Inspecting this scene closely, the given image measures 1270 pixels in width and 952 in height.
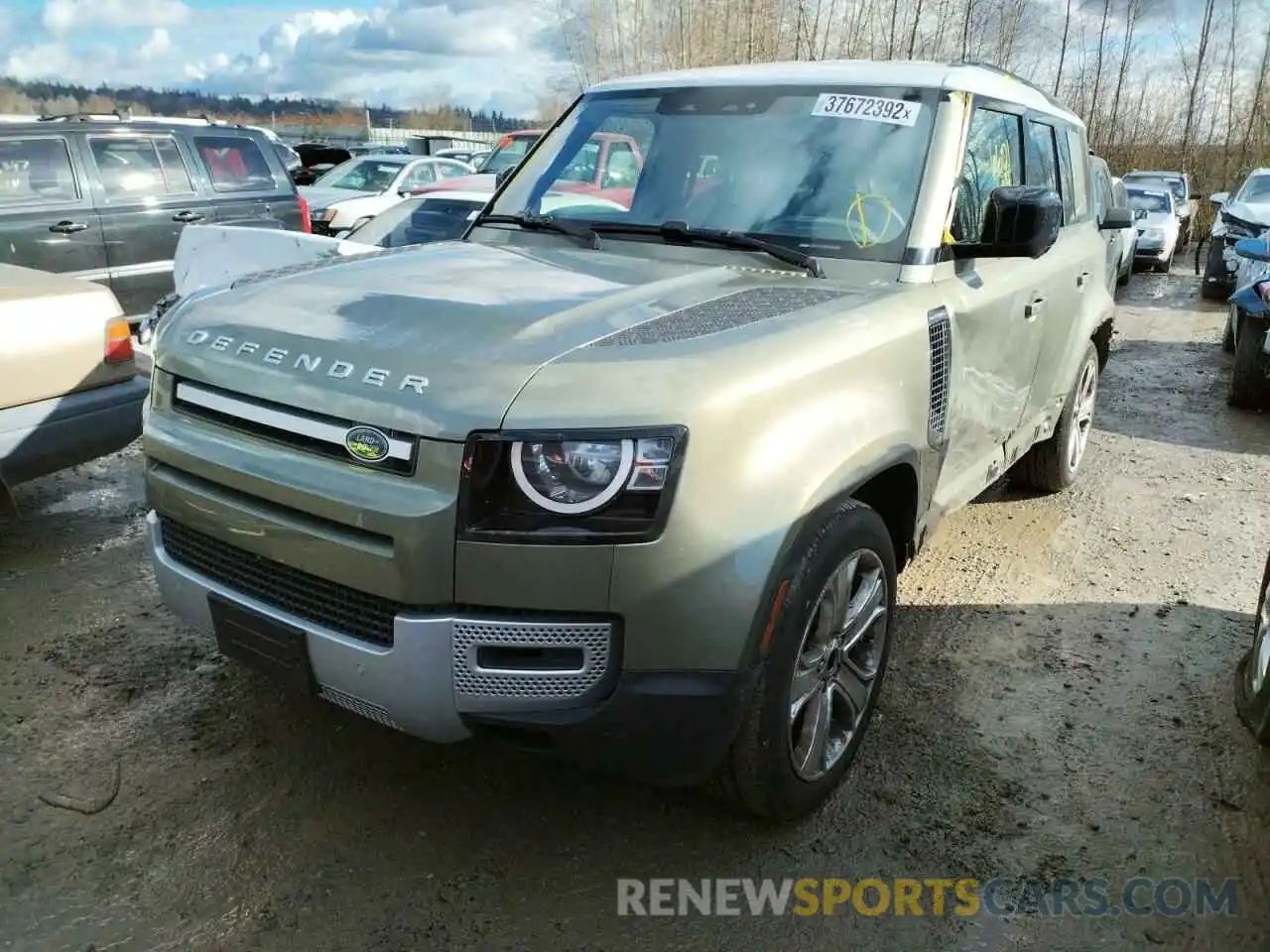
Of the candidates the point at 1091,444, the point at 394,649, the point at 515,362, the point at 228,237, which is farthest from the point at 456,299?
the point at 1091,444

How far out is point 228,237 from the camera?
5.66m

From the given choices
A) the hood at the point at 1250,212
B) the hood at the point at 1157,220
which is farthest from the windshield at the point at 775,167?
the hood at the point at 1157,220

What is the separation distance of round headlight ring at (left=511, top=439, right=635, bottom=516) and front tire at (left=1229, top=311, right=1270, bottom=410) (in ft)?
22.4

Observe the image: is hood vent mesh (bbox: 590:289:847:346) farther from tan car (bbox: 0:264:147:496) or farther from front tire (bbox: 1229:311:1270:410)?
front tire (bbox: 1229:311:1270:410)

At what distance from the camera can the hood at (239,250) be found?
18.1 ft

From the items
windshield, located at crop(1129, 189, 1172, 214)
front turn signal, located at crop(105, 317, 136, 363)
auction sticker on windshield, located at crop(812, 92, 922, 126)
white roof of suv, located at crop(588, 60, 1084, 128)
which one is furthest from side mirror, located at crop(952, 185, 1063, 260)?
windshield, located at crop(1129, 189, 1172, 214)

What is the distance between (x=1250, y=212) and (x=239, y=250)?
1130 centimetres

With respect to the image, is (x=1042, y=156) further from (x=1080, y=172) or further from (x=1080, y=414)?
(x=1080, y=414)

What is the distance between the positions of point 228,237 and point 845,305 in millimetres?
4199

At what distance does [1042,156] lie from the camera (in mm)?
4332

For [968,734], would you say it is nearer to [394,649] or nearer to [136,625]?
[394,649]

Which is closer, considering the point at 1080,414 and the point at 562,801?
the point at 562,801

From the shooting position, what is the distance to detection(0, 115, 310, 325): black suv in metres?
7.11

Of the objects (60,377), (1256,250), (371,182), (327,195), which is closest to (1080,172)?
(1256,250)
